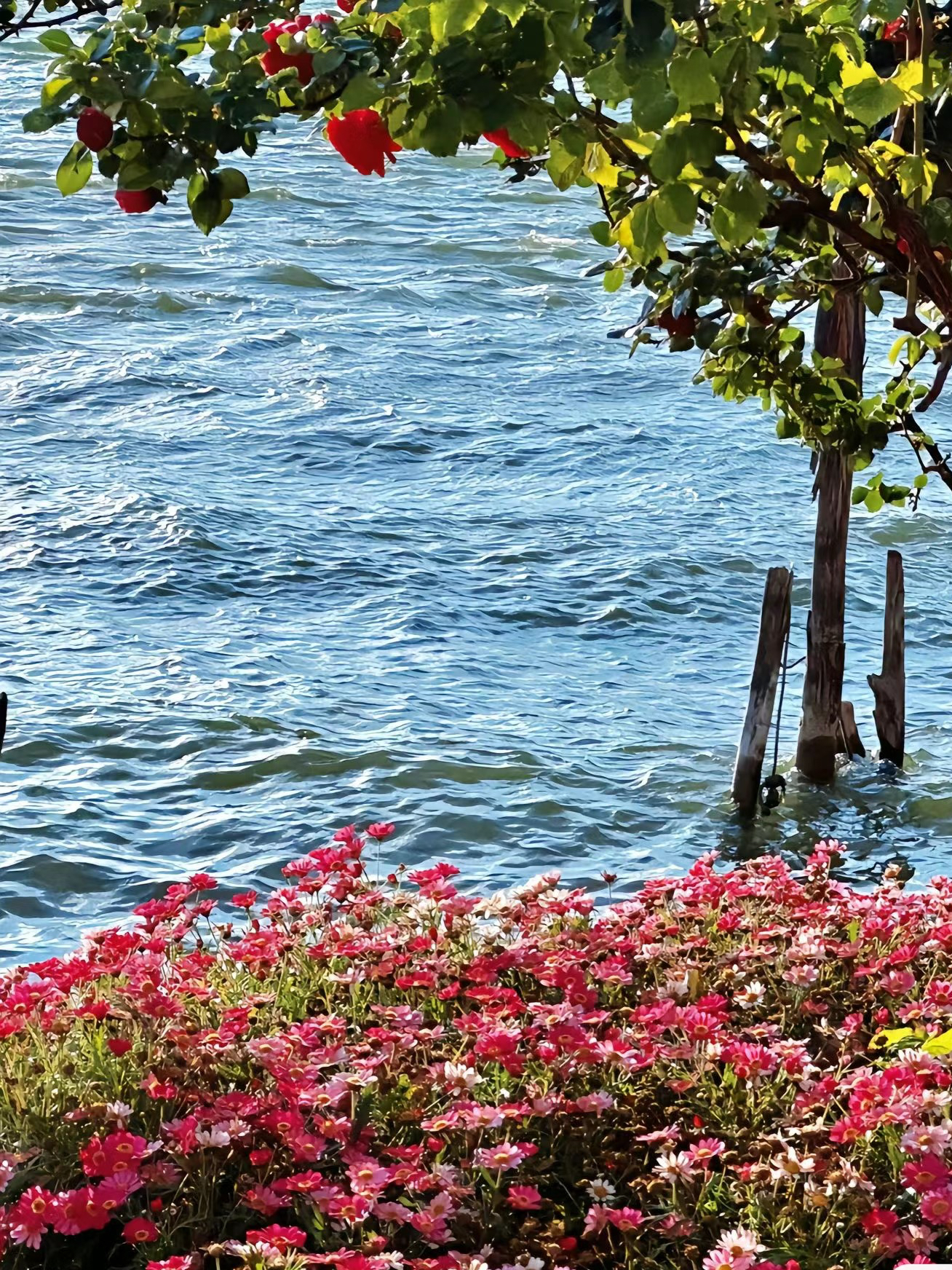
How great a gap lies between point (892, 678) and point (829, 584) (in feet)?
2.85

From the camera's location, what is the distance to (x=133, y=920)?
7.19 meters

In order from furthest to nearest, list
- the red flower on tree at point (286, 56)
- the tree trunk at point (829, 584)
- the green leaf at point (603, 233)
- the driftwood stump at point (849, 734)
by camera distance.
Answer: the driftwood stump at point (849, 734) < the tree trunk at point (829, 584) < the green leaf at point (603, 233) < the red flower on tree at point (286, 56)

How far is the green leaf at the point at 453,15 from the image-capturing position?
218cm

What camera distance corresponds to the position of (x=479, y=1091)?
3.92 meters

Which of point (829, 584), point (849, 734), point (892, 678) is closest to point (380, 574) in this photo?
point (849, 734)

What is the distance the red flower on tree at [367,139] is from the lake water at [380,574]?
5.23m

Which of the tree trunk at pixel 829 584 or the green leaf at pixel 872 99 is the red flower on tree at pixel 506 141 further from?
the tree trunk at pixel 829 584

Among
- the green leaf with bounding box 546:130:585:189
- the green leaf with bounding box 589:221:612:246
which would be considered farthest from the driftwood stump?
the green leaf with bounding box 546:130:585:189

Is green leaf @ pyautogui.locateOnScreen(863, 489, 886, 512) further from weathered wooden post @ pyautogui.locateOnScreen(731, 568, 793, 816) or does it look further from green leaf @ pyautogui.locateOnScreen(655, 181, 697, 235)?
green leaf @ pyautogui.locateOnScreen(655, 181, 697, 235)

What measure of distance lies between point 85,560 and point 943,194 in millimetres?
9526

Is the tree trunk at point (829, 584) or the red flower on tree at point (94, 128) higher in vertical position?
the red flower on tree at point (94, 128)

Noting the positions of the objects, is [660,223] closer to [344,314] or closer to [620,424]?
[620,424]

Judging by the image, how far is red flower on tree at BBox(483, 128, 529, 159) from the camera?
2517 millimetres

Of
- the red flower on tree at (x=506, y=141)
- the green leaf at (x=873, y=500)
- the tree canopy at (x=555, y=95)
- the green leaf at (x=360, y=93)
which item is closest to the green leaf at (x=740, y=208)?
the tree canopy at (x=555, y=95)
